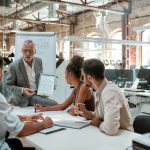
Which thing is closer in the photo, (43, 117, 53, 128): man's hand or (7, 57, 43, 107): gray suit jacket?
(43, 117, 53, 128): man's hand

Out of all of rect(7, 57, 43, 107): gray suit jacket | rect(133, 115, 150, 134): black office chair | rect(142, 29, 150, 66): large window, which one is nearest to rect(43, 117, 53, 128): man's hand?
rect(133, 115, 150, 134): black office chair

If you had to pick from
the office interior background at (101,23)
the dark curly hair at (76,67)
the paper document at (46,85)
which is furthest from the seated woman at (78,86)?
the office interior background at (101,23)

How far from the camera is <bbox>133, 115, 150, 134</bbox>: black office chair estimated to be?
2.07 meters

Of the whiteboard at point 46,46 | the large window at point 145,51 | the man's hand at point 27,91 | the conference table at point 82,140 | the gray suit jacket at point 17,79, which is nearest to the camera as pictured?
the conference table at point 82,140

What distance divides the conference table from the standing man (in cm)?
7

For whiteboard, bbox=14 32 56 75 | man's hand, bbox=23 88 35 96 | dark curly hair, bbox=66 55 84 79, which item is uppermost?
whiteboard, bbox=14 32 56 75

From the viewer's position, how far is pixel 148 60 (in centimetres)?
953

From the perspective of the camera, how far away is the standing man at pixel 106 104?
1828 millimetres

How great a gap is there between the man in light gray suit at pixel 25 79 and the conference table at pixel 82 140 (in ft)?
4.23

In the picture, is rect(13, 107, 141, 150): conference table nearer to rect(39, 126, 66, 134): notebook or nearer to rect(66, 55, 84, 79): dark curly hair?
rect(39, 126, 66, 134): notebook

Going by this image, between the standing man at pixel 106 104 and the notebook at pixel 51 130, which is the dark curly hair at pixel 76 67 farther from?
the notebook at pixel 51 130

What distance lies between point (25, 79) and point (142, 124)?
1.69 meters

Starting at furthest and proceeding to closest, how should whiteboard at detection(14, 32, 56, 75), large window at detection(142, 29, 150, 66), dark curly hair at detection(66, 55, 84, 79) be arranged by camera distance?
large window at detection(142, 29, 150, 66), whiteboard at detection(14, 32, 56, 75), dark curly hair at detection(66, 55, 84, 79)

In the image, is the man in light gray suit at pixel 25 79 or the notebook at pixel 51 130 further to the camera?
the man in light gray suit at pixel 25 79
